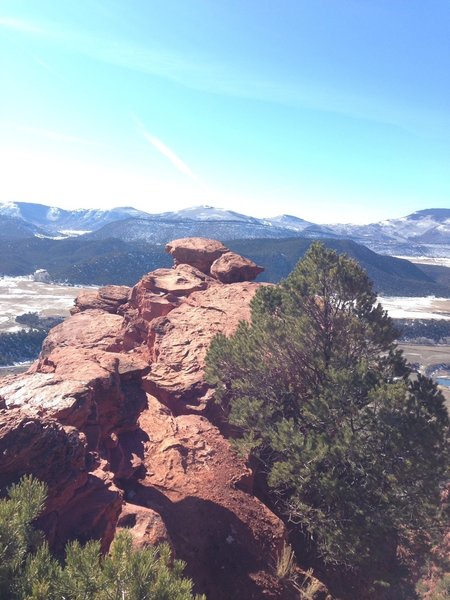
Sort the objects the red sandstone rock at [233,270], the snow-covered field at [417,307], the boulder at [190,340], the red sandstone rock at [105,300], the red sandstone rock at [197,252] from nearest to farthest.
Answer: the boulder at [190,340] → the red sandstone rock at [233,270] → the red sandstone rock at [105,300] → the red sandstone rock at [197,252] → the snow-covered field at [417,307]

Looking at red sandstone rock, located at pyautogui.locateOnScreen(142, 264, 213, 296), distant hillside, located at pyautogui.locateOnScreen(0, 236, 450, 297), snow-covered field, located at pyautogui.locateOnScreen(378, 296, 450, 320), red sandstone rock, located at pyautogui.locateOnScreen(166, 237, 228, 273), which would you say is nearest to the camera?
red sandstone rock, located at pyautogui.locateOnScreen(142, 264, 213, 296)

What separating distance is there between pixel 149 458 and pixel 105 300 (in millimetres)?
23272

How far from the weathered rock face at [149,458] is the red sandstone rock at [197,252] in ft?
42.2

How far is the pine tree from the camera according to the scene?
1534 cm

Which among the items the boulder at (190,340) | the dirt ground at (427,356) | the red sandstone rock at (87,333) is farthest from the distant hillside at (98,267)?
the boulder at (190,340)

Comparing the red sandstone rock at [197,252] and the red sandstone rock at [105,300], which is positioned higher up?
the red sandstone rock at [197,252]

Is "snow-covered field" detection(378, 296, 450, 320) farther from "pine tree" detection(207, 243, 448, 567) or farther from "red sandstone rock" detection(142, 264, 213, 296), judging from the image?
"pine tree" detection(207, 243, 448, 567)

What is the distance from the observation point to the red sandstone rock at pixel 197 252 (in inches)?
1571

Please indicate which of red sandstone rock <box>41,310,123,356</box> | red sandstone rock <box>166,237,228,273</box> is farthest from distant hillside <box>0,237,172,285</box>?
red sandstone rock <box>41,310,123,356</box>

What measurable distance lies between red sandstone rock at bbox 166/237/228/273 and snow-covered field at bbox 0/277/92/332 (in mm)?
57019

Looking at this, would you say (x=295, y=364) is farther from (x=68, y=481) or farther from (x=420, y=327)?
(x=420, y=327)

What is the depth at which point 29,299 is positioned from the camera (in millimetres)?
117312

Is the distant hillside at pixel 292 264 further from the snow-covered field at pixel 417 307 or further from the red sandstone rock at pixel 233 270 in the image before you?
the red sandstone rock at pixel 233 270

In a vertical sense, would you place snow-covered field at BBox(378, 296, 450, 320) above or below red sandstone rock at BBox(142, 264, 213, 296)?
below
